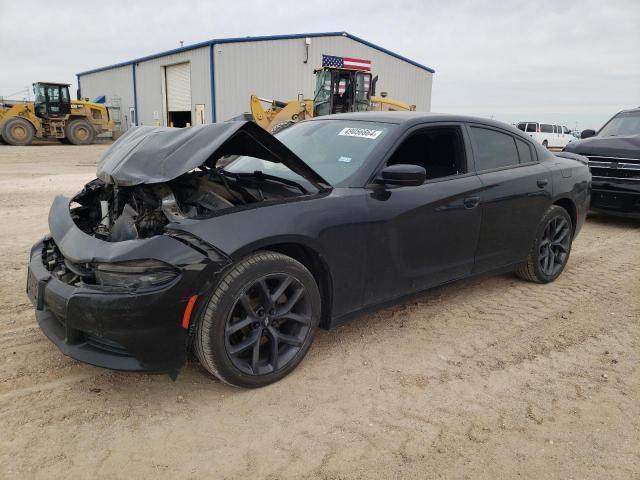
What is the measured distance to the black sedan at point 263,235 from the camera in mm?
2512

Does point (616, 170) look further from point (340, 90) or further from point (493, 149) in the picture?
point (340, 90)

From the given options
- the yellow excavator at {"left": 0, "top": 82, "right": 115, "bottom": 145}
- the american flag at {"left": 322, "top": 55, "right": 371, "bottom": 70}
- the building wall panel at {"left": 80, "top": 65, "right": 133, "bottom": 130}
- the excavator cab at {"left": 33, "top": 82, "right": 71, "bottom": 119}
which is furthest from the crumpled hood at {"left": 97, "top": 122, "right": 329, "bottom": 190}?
the building wall panel at {"left": 80, "top": 65, "right": 133, "bottom": 130}

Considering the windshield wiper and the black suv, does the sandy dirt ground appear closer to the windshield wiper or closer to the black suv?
the windshield wiper

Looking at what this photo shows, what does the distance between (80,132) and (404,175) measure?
24.6 meters

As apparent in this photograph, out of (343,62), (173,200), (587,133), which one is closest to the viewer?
(173,200)

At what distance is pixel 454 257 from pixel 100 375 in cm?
253

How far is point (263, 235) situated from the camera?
273cm

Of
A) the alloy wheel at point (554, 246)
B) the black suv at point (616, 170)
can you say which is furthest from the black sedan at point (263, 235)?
the black suv at point (616, 170)

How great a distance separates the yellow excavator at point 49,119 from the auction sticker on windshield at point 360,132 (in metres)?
23.5

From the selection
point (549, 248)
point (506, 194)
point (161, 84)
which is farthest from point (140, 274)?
point (161, 84)

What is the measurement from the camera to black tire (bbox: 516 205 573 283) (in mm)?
4633

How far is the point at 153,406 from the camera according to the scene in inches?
107

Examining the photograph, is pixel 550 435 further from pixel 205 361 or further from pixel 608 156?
pixel 608 156

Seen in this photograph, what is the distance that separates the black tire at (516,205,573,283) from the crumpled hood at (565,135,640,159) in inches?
136
